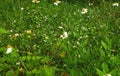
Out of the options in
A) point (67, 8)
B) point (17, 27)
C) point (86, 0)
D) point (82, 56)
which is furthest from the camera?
point (86, 0)

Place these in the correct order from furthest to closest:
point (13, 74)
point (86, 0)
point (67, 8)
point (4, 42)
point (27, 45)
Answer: point (86, 0) < point (67, 8) < point (4, 42) < point (27, 45) < point (13, 74)

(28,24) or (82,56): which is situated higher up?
(82,56)

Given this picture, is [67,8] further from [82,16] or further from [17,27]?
[17,27]

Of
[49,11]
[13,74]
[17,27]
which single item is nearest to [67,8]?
[49,11]

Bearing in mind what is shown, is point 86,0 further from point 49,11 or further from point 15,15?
point 15,15

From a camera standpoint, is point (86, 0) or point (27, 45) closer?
point (27, 45)

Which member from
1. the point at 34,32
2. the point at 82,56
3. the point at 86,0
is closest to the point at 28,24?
the point at 34,32
